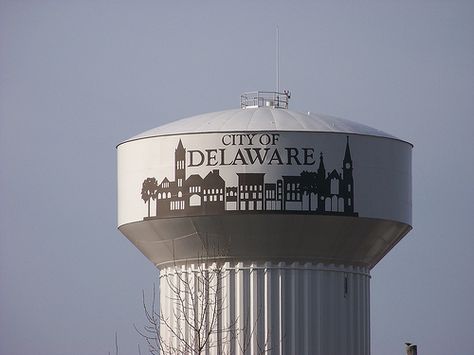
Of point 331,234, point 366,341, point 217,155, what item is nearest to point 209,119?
point 217,155

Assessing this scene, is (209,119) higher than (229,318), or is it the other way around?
(209,119)

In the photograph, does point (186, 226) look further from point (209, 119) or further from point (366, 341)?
point (366, 341)

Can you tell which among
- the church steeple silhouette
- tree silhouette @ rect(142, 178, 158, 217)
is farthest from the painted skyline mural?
tree silhouette @ rect(142, 178, 158, 217)

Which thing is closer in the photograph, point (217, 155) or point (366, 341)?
point (217, 155)

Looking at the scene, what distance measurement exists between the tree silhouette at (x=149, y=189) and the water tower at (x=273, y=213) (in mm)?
25

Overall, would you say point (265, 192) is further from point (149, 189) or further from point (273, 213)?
point (149, 189)

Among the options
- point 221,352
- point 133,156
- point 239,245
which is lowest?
point 221,352

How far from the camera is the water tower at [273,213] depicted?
33.7 m

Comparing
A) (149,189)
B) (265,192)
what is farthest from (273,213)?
(149,189)

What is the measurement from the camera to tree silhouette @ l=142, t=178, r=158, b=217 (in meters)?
34.6

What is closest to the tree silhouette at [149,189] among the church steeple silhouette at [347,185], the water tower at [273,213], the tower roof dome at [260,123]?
the water tower at [273,213]

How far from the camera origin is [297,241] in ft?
113

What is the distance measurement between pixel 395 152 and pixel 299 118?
8.46 feet

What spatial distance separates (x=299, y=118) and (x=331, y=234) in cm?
304
